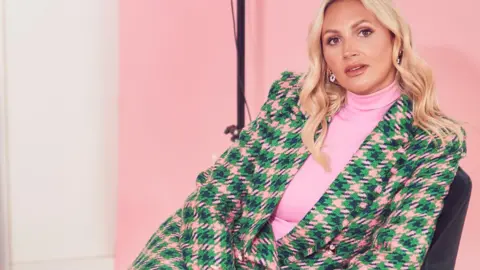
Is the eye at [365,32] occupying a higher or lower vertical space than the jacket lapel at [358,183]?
higher

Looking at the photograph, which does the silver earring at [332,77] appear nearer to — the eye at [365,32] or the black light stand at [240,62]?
the eye at [365,32]

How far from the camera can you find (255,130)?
1.74 metres

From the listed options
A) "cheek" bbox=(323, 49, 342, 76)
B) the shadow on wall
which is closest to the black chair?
"cheek" bbox=(323, 49, 342, 76)

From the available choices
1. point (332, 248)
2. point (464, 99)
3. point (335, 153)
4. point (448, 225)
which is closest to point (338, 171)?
point (335, 153)

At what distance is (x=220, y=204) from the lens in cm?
168

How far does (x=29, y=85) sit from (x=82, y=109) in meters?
0.24

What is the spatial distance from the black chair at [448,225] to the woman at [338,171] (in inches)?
1.0

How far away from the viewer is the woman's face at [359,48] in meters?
1.56

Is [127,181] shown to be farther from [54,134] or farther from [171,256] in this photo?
[171,256]

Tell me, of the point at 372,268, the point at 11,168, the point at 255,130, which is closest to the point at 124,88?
the point at 11,168

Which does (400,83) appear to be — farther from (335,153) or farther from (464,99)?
(464,99)

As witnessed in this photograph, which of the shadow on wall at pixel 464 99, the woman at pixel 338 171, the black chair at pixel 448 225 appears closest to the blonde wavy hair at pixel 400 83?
the woman at pixel 338 171

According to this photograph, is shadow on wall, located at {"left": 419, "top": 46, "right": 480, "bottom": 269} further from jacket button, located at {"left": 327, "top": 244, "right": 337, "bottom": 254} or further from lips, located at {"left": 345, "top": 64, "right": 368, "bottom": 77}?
jacket button, located at {"left": 327, "top": 244, "right": 337, "bottom": 254}

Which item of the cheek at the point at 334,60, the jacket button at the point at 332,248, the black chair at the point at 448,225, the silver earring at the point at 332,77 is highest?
the cheek at the point at 334,60
